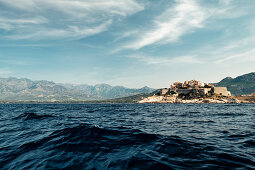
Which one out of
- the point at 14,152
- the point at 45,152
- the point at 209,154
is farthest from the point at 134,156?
the point at 14,152

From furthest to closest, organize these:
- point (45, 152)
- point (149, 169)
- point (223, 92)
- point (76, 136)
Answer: point (223, 92)
point (76, 136)
point (45, 152)
point (149, 169)

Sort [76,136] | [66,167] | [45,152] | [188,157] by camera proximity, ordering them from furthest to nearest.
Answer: [76,136], [45,152], [188,157], [66,167]

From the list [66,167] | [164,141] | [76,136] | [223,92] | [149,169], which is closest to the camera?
[149,169]

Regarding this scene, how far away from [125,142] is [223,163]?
5.69m

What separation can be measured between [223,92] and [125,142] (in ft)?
645

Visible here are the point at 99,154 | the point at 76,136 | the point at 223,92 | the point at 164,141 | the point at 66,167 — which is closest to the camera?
the point at 66,167

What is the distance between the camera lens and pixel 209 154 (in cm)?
764

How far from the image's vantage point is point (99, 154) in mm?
7973

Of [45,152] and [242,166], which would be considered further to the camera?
[45,152]

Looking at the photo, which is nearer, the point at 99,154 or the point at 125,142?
the point at 99,154

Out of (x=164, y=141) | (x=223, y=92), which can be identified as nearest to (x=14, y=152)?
(x=164, y=141)

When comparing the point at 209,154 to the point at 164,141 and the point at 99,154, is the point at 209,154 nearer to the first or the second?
the point at 164,141

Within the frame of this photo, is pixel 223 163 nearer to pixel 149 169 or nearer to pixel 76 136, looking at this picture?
pixel 149 169

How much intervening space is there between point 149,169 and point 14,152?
8162mm
